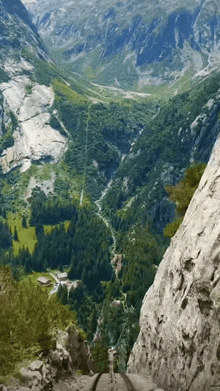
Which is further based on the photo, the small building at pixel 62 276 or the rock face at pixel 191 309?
the small building at pixel 62 276

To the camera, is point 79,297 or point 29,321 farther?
point 79,297

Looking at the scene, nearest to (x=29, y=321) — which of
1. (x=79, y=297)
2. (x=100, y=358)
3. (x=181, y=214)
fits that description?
(x=181, y=214)

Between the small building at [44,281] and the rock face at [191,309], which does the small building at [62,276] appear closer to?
the small building at [44,281]

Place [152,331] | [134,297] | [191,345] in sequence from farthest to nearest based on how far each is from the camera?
[134,297] → [152,331] → [191,345]

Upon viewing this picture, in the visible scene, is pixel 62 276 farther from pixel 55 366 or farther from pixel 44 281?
pixel 55 366

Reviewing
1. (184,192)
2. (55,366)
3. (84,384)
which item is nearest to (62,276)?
(184,192)

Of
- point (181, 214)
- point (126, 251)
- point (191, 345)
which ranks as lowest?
point (126, 251)

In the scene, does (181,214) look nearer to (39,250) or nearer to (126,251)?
(126,251)

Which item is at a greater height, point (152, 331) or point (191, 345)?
point (191, 345)

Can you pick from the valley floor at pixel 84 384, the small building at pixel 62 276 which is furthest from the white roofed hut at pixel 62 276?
the valley floor at pixel 84 384
